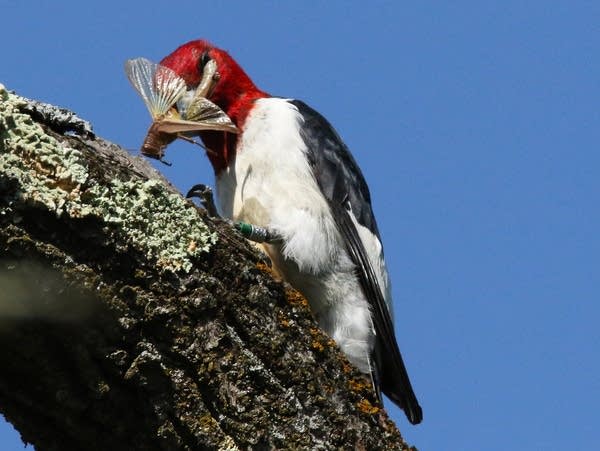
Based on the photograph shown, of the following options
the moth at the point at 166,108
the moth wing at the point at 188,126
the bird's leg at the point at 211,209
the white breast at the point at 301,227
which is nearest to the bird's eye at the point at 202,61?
the moth at the point at 166,108

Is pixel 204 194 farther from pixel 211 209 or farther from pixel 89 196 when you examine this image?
pixel 89 196

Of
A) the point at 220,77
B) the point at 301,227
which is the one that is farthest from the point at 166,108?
the point at 220,77

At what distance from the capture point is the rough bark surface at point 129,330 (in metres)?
2.79

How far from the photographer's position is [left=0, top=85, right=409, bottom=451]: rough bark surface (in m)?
2.79

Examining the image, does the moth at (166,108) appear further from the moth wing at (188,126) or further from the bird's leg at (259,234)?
the bird's leg at (259,234)

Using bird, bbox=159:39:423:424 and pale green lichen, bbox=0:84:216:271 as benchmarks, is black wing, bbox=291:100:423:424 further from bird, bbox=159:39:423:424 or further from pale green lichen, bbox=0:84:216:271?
pale green lichen, bbox=0:84:216:271

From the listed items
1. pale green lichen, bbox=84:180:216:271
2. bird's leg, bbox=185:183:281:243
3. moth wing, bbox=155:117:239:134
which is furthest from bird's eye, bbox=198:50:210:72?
pale green lichen, bbox=84:180:216:271

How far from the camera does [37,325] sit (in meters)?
2.76

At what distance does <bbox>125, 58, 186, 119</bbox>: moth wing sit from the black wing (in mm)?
928

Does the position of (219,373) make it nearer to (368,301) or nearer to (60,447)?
(60,447)

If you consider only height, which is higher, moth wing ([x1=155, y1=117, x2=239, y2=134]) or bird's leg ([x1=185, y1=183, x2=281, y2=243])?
moth wing ([x1=155, y1=117, x2=239, y2=134])

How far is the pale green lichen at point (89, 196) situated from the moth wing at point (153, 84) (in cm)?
179

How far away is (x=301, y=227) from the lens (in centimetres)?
516

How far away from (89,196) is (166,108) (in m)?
2.16
